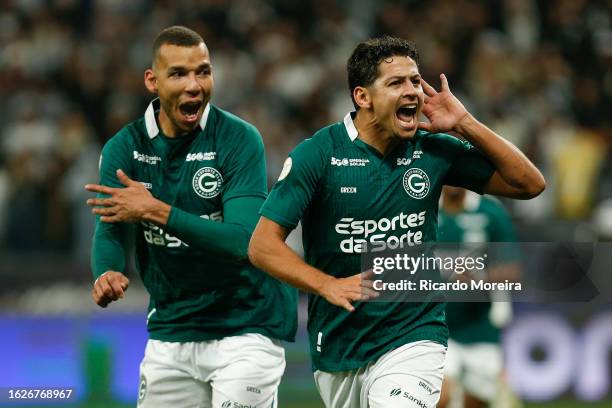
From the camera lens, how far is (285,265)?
18.9 feet

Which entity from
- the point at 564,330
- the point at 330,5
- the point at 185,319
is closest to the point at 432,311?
the point at 185,319

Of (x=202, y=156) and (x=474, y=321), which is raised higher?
(x=202, y=156)

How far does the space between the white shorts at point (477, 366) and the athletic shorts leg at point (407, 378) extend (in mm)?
3579

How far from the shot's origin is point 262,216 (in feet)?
19.4

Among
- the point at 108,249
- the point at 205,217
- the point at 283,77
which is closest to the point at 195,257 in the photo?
the point at 205,217

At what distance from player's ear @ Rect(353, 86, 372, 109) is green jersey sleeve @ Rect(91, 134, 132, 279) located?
137cm

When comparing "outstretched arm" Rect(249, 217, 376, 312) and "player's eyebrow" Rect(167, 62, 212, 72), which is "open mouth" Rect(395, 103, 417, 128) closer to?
"outstretched arm" Rect(249, 217, 376, 312)

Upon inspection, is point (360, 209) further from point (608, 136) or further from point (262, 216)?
point (608, 136)

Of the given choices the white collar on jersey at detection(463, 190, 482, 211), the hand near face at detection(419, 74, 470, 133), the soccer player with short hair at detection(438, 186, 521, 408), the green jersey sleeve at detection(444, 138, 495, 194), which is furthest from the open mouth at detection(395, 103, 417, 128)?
the white collar on jersey at detection(463, 190, 482, 211)

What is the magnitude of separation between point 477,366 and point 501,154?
393 cm

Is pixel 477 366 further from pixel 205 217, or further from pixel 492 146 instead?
pixel 492 146

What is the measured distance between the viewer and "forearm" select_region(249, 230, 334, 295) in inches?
225

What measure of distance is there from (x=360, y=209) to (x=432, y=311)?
0.64 meters

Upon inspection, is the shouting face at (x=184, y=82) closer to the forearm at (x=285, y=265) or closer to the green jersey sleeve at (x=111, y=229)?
the green jersey sleeve at (x=111, y=229)
